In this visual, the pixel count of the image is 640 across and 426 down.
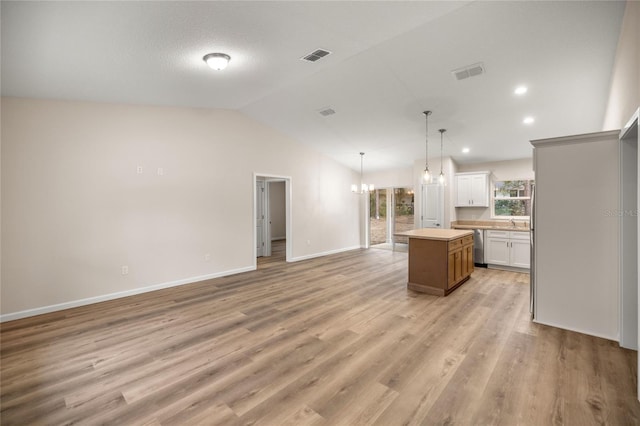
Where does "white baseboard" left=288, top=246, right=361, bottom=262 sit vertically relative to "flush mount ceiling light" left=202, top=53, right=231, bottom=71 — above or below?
below

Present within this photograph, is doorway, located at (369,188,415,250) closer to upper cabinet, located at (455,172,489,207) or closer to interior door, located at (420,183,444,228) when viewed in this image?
interior door, located at (420,183,444,228)

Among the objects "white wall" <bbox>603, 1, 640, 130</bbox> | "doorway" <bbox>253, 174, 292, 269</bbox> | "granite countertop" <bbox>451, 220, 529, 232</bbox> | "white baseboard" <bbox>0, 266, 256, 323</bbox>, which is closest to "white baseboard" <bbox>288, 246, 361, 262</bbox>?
"doorway" <bbox>253, 174, 292, 269</bbox>

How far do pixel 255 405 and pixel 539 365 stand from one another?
2.40 m

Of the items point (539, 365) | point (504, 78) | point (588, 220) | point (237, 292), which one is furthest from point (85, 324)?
point (504, 78)

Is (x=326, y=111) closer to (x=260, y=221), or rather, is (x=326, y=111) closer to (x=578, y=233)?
(x=260, y=221)

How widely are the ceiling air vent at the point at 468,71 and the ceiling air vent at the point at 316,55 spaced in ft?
5.77

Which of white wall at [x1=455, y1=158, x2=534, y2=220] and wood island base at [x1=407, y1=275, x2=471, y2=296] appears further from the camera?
white wall at [x1=455, y1=158, x2=534, y2=220]

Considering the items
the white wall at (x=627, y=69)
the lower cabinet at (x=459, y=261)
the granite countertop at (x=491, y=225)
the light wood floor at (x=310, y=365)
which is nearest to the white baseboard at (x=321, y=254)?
the light wood floor at (x=310, y=365)

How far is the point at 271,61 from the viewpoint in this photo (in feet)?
11.4

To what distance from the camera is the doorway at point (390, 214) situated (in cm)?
977

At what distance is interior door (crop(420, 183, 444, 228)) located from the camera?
7188mm

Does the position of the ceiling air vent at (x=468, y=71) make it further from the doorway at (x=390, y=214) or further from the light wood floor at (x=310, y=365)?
the doorway at (x=390, y=214)

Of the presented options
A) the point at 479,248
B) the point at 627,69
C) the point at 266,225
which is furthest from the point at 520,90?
the point at 266,225

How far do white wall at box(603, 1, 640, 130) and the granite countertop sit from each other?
307 cm
